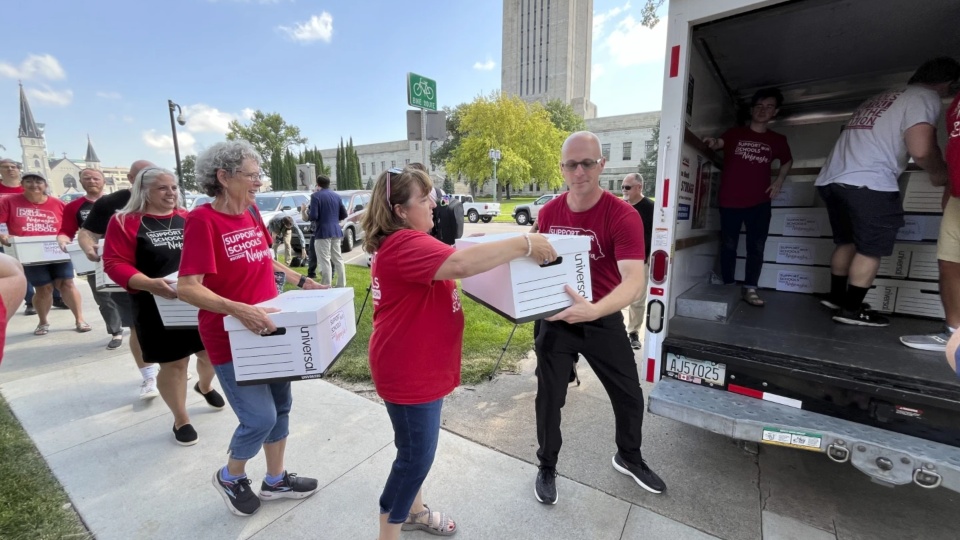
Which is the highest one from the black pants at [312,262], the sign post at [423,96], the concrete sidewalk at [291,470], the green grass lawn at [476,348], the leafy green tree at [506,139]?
the leafy green tree at [506,139]

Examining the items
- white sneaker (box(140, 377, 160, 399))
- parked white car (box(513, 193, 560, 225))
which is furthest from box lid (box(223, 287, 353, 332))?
parked white car (box(513, 193, 560, 225))

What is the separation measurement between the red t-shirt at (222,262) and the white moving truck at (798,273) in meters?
2.24

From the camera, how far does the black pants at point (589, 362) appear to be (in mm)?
2146

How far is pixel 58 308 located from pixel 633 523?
829cm

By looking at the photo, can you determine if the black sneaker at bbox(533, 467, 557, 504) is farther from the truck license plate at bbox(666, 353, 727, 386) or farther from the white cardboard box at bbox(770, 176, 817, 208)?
the white cardboard box at bbox(770, 176, 817, 208)

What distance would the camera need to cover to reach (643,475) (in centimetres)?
232

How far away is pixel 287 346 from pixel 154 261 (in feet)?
5.25

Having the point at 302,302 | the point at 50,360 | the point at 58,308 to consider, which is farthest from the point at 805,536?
the point at 58,308

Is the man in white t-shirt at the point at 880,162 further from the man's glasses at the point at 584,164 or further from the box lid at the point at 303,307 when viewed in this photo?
the box lid at the point at 303,307

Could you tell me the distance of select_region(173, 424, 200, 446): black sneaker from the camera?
277cm

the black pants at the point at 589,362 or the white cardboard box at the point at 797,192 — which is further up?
the white cardboard box at the point at 797,192

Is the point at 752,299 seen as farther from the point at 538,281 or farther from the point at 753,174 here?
the point at 538,281

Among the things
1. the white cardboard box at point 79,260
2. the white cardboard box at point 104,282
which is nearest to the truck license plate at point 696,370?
the white cardboard box at point 104,282

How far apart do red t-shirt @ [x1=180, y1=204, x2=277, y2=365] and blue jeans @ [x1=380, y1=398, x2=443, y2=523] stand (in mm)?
958
